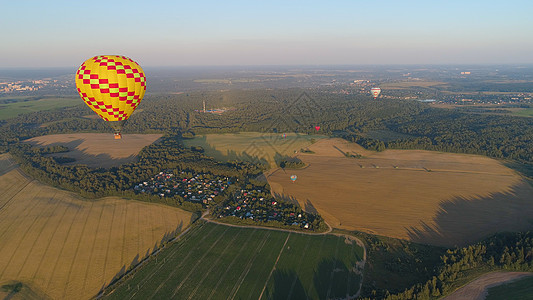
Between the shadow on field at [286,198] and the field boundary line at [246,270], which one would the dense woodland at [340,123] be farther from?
the field boundary line at [246,270]

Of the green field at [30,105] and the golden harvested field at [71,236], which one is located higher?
the green field at [30,105]

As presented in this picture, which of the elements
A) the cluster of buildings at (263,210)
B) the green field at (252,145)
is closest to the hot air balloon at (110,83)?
the cluster of buildings at (263,210)

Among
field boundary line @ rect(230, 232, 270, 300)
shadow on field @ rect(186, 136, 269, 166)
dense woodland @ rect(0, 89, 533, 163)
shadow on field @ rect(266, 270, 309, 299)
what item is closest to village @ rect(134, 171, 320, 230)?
field boundary line @ rect(230, 232, 270, 300)

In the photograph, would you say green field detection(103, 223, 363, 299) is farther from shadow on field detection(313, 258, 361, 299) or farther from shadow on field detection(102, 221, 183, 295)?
shadow on field detection(102, 221, 183, 295)

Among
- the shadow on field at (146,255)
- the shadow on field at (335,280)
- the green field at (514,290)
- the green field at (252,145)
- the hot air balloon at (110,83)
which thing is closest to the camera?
the green field at (514,290)

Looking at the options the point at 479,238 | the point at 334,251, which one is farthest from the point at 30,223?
the point at 479,238

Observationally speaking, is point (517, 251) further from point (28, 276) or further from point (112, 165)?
point (112, 165)

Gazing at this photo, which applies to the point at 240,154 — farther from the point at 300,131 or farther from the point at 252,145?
the point at 300,131
